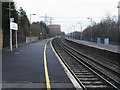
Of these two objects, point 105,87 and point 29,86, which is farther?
point 105,87

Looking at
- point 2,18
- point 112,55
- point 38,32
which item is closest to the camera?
point 112,55

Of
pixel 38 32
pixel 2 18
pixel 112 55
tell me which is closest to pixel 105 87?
pixel 112 55

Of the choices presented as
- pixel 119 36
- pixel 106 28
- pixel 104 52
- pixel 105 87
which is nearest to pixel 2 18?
pixel 104 52

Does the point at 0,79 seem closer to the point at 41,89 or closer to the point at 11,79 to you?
the point at 11,79

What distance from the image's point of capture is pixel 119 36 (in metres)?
51.9

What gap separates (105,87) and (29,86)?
3280 mm

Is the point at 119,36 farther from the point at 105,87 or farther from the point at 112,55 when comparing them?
the point at 105,87

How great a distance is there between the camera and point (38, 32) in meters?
88.9

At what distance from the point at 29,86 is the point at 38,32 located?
3196 inches

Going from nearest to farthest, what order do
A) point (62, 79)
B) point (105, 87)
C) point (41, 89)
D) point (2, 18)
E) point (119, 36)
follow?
point (41, 89) < point (105, 87) < point (62, 79) < point (2, 18) < point (119, 36)

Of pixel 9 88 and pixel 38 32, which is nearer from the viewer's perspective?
pixel 9 88

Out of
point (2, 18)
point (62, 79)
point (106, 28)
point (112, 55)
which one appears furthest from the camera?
point (106, 28)

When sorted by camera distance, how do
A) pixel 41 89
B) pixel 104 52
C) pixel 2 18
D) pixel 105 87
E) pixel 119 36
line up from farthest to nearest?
pixel 119 36 < pixel 2 18 < pixel 104 52 < pixel 105 87 < pixel 41 89

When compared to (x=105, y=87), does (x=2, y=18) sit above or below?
above
